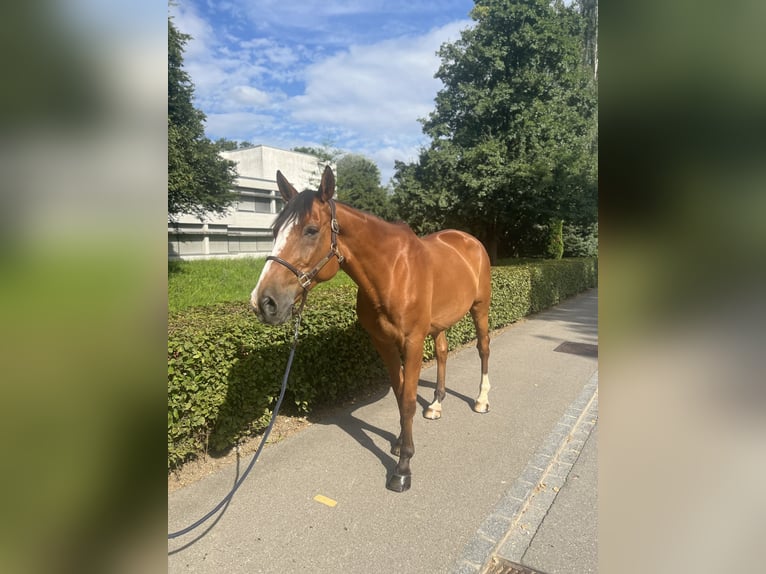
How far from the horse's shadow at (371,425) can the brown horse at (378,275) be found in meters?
0.15

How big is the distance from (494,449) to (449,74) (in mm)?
16492

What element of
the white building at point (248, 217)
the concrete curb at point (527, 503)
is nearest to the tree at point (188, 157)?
the white building at point (248, 217)

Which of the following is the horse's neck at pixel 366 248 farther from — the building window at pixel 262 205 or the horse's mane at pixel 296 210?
the building window at pixel 262 205

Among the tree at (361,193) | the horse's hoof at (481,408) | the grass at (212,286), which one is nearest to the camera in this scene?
the horse's hoof at (481,408)

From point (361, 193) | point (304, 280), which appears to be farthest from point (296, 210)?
point (361, 193)

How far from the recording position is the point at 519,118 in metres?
14.9

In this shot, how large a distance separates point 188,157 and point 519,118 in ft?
41.9

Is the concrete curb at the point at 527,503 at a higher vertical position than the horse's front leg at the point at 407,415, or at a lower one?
lower

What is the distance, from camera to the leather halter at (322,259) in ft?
8.30

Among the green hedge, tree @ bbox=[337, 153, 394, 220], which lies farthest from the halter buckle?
tree @ bbox=[337, 153, 394, 220]

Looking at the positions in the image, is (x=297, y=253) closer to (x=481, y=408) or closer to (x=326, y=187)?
(x=326, y=187)
